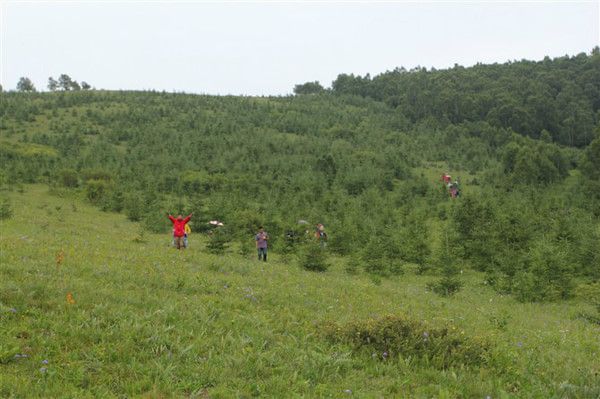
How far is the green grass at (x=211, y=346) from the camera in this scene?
19.8ft

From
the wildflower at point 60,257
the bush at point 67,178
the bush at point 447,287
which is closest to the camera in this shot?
the wildflower at point 60,257

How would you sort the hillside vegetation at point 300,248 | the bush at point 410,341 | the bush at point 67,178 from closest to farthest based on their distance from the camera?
the hillside vegetation at point 300,248 → the bush at point 410,341 → the bush at point 67,178

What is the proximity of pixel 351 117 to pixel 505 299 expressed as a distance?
99.0 metres

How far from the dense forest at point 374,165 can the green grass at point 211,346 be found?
10.5 meters

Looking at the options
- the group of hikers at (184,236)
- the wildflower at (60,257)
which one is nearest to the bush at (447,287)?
the group of hikers at (184,236)

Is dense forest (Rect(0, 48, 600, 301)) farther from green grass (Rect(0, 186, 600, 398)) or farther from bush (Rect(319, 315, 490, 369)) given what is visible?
bush (Rect(319, 315, 490, 369))

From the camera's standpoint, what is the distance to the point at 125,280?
10617mm

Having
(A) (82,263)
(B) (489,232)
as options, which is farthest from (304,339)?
(B) (489,232)

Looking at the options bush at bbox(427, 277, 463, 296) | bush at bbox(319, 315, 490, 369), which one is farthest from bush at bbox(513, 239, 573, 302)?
bush at bbox(319, 315, 490, 369)

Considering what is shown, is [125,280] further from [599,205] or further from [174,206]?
[599,205]

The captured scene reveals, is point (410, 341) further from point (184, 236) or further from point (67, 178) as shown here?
point (67, 178)

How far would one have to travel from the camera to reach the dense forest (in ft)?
92.9

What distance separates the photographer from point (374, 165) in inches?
2788

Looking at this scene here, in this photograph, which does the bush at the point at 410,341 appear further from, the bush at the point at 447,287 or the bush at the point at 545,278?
the bush at the point at 545,278
